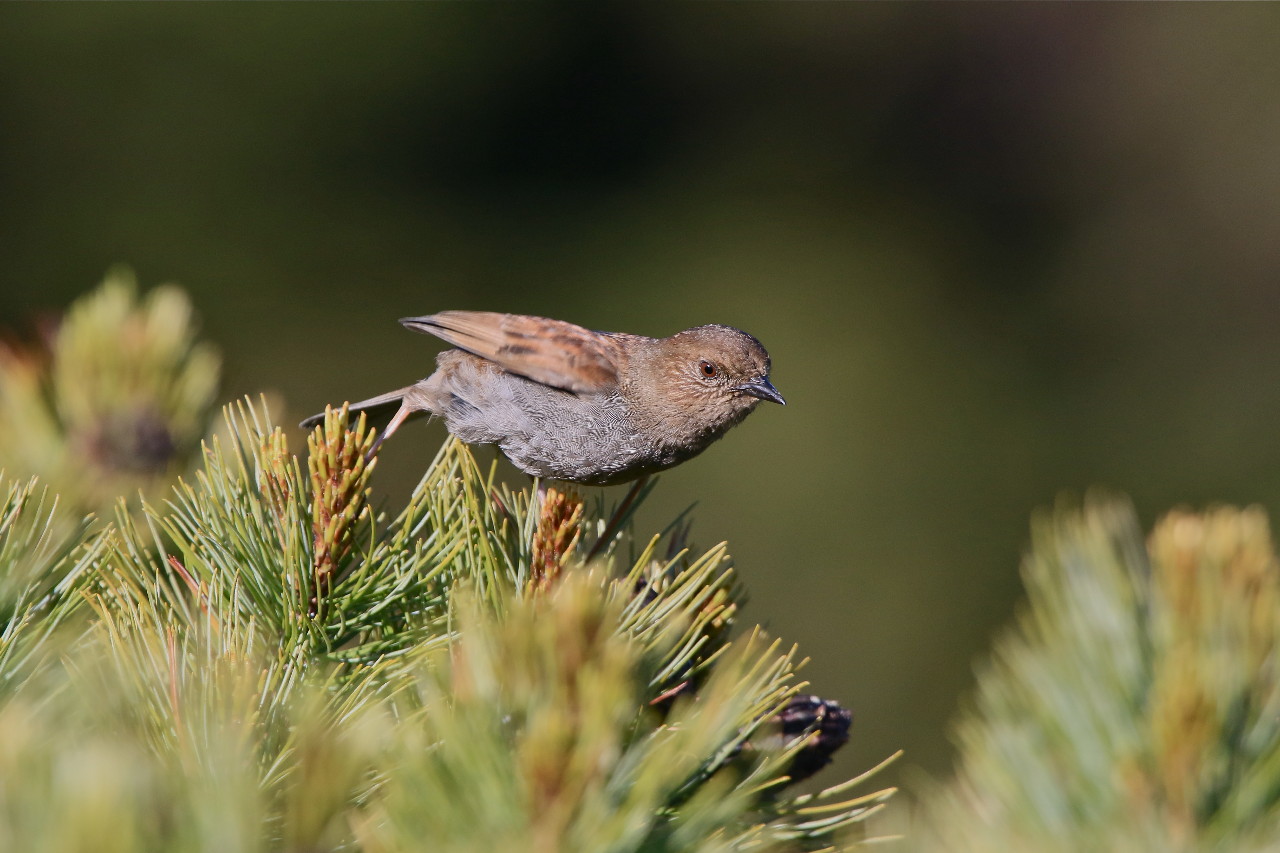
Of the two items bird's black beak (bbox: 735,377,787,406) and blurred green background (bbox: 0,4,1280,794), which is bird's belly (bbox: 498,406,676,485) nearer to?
bird's black beak (bbox: 735,377,787,406)

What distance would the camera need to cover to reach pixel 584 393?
3.47 m

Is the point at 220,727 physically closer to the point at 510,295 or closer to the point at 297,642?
the point at 297,642

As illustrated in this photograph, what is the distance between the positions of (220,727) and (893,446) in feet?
26.7

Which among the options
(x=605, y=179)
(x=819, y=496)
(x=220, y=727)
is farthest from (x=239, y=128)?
(x=220, y=727)

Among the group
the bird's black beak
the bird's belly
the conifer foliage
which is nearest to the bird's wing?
the bird's belly

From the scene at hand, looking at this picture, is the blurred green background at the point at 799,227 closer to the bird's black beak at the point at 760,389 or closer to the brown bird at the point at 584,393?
the brown bird at the point at 584,393

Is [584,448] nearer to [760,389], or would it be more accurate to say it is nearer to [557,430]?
[557,430]

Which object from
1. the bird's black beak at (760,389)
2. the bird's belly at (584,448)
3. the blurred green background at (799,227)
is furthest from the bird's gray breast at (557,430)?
the blurred green background at (799,227)

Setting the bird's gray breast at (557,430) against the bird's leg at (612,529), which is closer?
the bird's leg at (612,529)

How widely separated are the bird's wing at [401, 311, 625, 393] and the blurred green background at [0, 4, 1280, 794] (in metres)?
3.91

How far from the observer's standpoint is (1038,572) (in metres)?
1.20

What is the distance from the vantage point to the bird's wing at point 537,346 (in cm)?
351

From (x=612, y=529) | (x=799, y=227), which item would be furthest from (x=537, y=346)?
(x=799, y=227)

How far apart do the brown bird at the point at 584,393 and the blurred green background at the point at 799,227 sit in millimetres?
3972
